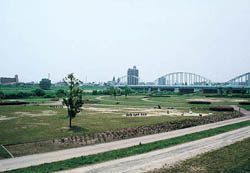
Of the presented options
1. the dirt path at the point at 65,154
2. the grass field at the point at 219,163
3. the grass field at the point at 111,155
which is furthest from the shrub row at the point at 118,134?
the grass field at the point at 219,163

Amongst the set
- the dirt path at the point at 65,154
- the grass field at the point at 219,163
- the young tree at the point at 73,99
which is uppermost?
the young tree at the point at 73,99

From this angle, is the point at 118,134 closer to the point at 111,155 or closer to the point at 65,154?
the point at 111,155

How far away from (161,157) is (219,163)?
455cm

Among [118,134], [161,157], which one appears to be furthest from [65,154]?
[118,134]

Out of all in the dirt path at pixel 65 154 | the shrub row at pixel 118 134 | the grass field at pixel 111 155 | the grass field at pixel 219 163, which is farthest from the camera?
the shrub row at pixel 118 134

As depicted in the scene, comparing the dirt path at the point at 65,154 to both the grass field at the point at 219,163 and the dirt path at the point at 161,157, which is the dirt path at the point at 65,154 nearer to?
the dirt path at the point at 161,157

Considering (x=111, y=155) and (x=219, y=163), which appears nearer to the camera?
(x=219, y=163)

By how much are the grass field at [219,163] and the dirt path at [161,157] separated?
3.20 feet

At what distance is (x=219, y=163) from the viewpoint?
59.1 ft

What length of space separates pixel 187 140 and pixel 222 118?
70.6ft

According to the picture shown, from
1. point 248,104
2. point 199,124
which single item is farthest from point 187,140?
point 248,104

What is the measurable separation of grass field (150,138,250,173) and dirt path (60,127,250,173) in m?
0.97

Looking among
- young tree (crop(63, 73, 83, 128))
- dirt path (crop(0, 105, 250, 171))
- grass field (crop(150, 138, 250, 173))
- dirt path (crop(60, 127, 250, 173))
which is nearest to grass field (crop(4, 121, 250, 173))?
dirt path (crop(60, 127, 250, 173))

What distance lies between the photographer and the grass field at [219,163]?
16.5 meters
